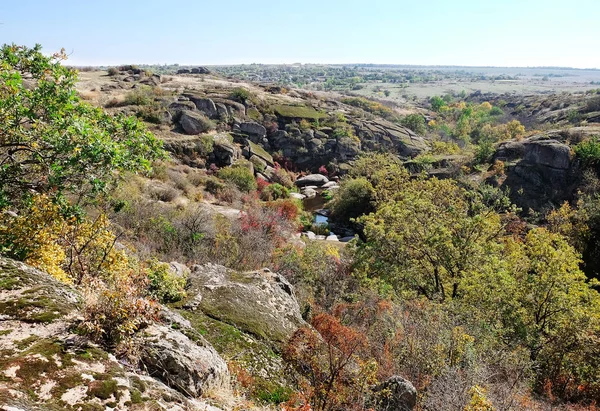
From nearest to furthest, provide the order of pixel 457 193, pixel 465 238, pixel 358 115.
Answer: pixel 465 238
pixel 457 193
pixel 358 115

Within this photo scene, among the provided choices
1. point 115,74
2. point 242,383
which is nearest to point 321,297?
point 242,383

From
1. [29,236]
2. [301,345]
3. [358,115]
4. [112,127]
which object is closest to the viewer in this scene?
[29,236]

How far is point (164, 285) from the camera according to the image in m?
10.5

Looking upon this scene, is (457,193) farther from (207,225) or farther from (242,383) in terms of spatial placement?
(242,383)

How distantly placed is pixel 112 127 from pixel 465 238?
63.3ft

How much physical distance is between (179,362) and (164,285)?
14.7 ft

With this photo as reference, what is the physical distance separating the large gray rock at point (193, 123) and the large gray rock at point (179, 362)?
53198mm

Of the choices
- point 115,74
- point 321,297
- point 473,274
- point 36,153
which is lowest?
point 321,297

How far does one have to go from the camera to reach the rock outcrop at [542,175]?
43125 millimetres

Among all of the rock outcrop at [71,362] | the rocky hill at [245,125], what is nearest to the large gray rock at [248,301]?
the rock outcrop at [71,362]

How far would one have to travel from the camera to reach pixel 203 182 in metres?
45.0

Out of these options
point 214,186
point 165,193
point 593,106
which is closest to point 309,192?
point 214,186

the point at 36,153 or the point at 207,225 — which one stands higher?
Answer: the point at 36,153

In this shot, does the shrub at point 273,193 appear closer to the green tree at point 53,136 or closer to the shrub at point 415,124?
the green tree at point 53,136
